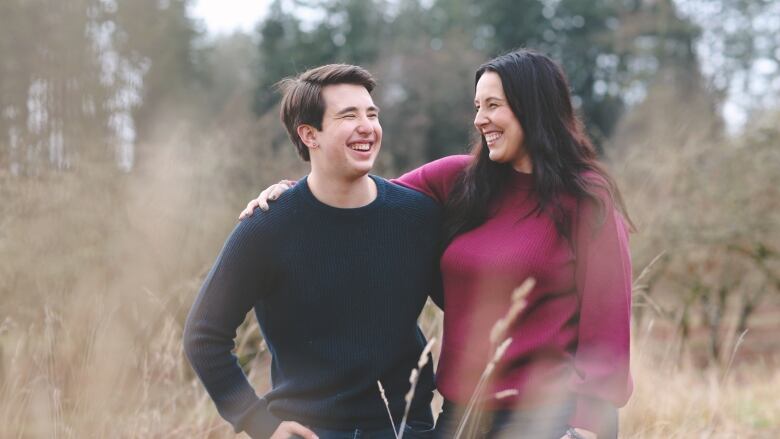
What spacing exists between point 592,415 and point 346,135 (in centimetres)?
116

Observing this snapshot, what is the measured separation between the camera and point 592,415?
2262 mm

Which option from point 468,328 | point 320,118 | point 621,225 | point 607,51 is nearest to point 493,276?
point 468,328

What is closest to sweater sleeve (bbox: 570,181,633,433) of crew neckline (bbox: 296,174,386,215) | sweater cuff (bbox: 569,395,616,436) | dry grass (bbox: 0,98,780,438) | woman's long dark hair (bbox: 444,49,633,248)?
sweater cuff (bbox: 569,395,616,436)

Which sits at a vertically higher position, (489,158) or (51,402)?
(489,158)

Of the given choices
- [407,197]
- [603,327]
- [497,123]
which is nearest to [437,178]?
[407,197]

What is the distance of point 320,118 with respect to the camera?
2.60 metres

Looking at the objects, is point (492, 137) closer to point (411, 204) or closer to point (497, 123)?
point (497, 123)

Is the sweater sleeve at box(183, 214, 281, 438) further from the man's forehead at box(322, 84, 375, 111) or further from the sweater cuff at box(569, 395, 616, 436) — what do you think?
the sweater cuff at box(569, 395, 616, 436)

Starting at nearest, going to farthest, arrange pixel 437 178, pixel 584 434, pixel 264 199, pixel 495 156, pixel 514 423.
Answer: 1. pixel 584 434
2. pixel 514 423
3. pixel 264 199
4. pixel 495 156
5. pixel 437 178

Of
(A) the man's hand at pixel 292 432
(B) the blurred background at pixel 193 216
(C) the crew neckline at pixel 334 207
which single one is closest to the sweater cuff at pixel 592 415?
(A) the man's hand at pixel 292 432

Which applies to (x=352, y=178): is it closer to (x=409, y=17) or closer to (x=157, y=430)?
(x=157, y=430)

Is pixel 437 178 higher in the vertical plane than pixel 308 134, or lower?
lower

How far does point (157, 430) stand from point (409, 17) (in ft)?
102

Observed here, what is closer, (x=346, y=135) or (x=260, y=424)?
(x=260, y=424)
